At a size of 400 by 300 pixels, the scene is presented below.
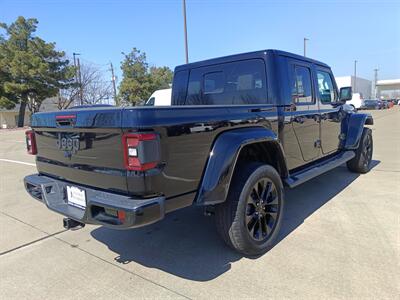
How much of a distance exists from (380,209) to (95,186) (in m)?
3.74

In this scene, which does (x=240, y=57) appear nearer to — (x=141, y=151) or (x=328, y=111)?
(x=328, y=111)

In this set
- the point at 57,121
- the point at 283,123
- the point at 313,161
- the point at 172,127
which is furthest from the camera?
the point at 313,161

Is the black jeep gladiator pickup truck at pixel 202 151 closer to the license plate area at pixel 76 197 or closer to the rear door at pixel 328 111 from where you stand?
the license plate area at pixel 76 197

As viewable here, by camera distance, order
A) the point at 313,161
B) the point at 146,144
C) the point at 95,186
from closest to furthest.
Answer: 1. the point at 146,144
2. the point at 95,186
3. the point at 313,161

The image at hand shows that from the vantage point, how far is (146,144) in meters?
2.24

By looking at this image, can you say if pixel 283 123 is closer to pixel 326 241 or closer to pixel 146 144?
pixel 326 241

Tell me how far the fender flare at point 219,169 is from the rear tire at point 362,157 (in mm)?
4269

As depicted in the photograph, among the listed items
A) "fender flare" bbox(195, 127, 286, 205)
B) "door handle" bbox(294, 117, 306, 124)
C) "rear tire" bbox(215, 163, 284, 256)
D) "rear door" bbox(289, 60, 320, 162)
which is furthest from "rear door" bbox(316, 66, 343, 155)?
"fender flare" bbox(195, 127, 286, 205)

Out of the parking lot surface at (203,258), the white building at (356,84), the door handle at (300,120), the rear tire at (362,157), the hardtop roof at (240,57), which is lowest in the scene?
the parking lot surface at (203,258)

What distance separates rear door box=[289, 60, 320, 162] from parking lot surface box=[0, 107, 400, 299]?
854 mm

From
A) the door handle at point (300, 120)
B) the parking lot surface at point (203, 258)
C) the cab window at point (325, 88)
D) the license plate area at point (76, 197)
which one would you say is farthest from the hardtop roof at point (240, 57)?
the license plate area at point (76, 197)

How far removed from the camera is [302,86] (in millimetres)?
4312

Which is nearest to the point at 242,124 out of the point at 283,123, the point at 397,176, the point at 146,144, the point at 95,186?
the point at 283,123

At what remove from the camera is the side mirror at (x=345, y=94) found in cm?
558
